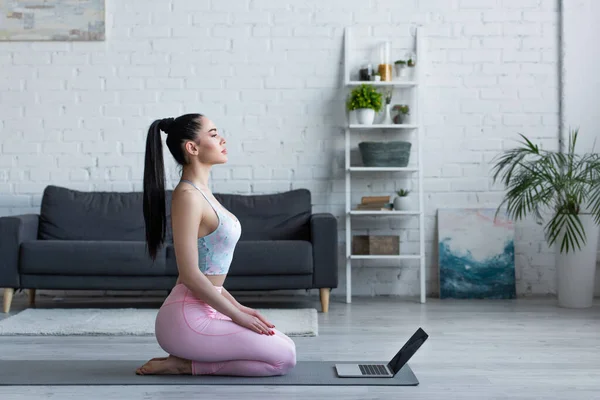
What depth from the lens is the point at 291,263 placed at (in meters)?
4.47

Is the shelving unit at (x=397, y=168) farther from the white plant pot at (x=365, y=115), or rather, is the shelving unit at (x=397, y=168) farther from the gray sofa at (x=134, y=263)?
the gray sofa at (x=134, y=263)

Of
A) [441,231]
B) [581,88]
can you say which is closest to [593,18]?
[581,88]

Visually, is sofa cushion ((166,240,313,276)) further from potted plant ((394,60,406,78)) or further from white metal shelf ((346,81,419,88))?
potted plant ((394,60,406,78))

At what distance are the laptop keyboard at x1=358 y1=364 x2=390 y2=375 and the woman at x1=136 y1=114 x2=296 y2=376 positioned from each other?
0.30 metres

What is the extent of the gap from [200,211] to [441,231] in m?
2.99

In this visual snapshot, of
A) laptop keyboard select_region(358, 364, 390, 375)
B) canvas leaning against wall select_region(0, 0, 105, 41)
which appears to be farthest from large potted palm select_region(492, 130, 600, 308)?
canvas leaning against wall select_region(0, 0, 105, 41)

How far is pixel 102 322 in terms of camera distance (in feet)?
13.3

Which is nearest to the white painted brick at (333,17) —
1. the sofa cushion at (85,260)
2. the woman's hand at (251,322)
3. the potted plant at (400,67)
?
the potted plant at (400,67)

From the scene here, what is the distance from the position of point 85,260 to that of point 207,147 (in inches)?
83.2

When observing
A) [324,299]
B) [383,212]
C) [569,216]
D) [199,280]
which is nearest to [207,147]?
[199,280]

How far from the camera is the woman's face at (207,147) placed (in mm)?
2646

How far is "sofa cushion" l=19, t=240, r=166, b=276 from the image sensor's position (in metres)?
4.44

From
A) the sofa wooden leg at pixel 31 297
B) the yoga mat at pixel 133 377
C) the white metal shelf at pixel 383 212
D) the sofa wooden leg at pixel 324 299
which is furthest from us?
the white metal shelf at pixel 383 212

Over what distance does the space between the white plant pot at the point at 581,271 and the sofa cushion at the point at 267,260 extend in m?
1.69
